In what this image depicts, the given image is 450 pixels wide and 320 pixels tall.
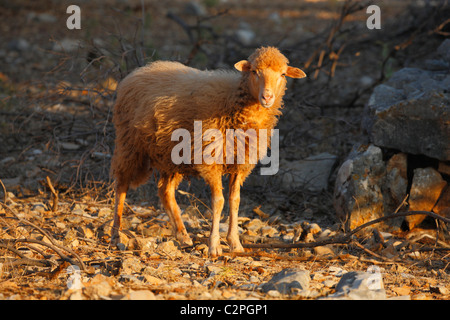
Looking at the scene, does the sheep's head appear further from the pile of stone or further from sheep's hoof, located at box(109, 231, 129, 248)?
sheep's hoof, located at box(109, 231, 129, 248)

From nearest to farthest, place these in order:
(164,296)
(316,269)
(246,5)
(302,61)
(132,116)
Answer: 1. (164,296)
2. (316,269)
3. (132,116)
4. (302,61)
5. (246,5)

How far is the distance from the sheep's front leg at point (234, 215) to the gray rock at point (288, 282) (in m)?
1.08

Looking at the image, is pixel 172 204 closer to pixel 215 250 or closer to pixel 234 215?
pixel 234 215

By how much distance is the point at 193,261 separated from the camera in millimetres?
5062

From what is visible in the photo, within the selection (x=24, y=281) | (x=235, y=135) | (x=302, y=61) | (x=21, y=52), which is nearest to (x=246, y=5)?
(x=21, y=52)

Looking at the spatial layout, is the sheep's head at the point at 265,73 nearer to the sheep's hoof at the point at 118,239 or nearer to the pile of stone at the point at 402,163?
the pile of stone at the point at 402,163

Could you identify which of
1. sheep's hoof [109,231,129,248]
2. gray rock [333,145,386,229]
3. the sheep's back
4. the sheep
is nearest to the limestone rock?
gray rock [333,145,386,229]

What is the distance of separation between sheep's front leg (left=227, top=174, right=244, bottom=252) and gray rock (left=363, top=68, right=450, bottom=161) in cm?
188

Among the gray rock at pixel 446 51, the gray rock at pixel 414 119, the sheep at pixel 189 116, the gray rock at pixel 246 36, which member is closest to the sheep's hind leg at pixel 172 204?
the sheep at pixel 189 116

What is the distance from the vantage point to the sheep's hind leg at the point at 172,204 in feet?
19.1

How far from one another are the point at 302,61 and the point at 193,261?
18.4 ft

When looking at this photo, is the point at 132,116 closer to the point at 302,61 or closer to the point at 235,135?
the point at 235,135

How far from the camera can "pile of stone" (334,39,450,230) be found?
6074 millimetres

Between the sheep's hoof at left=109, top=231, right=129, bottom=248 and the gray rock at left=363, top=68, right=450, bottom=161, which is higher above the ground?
the gray rock at left=363, top=68, right=450, bottom=161
